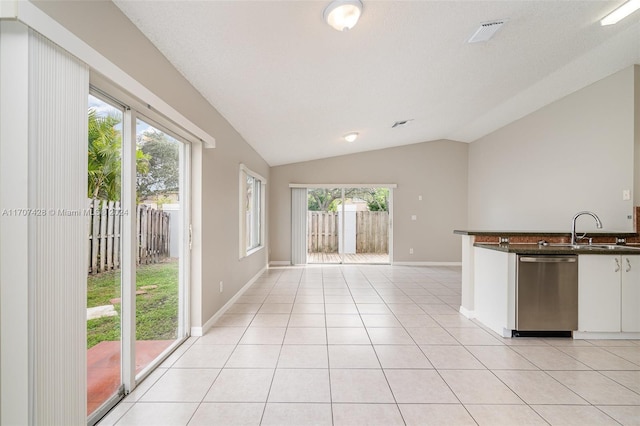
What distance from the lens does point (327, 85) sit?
302cm

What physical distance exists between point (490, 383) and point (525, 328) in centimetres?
110

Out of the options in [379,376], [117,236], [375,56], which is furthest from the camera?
[375,56]

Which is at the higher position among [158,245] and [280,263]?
[158,245]

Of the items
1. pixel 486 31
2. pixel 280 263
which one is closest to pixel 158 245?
pixel 486 31

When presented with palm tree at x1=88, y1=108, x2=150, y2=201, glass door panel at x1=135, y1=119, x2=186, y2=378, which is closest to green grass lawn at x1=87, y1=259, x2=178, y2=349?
glass door panel at x1=135, y1=119, x2=186, y2=378

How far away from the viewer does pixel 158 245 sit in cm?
242

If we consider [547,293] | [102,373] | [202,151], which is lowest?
[102,373]

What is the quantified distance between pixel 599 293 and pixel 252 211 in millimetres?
5068

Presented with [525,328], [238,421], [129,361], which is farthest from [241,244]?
[525,328]

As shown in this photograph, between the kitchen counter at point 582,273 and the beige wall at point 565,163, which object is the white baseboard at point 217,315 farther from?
the beige wall at point 565,163

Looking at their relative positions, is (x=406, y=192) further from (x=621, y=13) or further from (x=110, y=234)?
(x=110, y=234)

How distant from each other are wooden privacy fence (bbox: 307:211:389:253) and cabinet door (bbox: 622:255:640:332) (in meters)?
4.83

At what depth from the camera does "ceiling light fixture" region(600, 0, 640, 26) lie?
7.82 feet

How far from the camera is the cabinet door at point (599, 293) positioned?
2838mm
